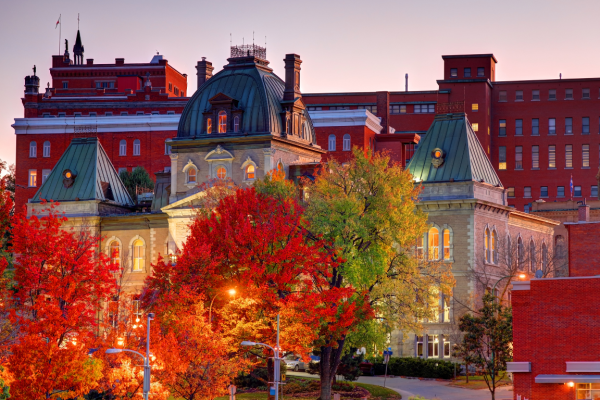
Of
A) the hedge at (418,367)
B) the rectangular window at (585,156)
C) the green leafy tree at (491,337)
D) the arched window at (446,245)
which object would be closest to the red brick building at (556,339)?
the green leafy tree at (491,337)

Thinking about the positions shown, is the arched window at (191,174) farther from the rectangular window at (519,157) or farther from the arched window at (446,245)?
the rectangular window at (519,157)

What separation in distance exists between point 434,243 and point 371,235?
22.5 metres

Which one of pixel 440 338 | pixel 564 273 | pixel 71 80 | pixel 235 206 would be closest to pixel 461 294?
pixel 440 338

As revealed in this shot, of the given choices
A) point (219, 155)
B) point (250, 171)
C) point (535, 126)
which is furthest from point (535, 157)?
point (219, 155)

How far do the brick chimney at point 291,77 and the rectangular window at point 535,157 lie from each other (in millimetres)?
68273

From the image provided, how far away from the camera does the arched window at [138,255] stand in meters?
96.5

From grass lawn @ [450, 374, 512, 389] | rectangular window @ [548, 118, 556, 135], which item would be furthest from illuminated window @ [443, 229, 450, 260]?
rectangular window @ [548, 118, 556, 135]

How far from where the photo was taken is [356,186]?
64.9 metres

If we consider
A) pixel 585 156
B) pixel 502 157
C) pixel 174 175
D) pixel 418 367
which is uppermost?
pixel 502 157

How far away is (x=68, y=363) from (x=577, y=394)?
25494 millimetres

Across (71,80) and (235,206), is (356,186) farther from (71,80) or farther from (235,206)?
(71,80)

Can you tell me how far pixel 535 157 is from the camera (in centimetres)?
15325

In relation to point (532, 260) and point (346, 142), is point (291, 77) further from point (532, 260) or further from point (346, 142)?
point (346, 142)

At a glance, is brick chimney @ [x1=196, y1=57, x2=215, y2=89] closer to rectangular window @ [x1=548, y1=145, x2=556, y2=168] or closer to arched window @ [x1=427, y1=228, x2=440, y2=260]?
arched window @ [x1=427, y1=228, x2=440, y2=260]
